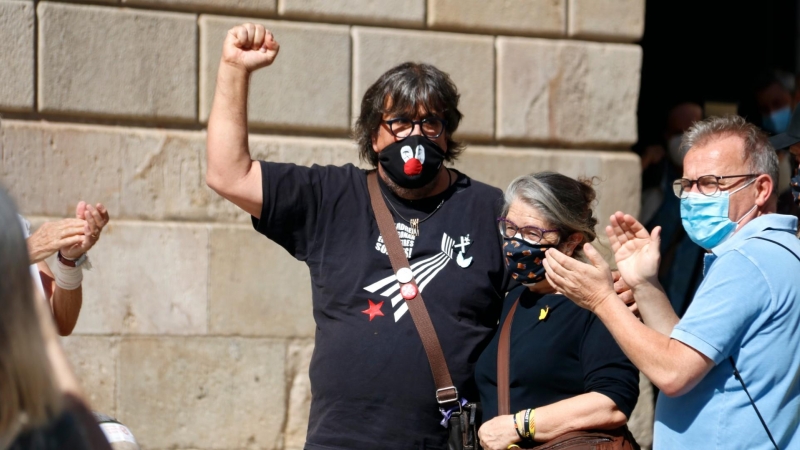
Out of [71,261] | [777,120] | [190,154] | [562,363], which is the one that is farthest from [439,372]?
[777,120]

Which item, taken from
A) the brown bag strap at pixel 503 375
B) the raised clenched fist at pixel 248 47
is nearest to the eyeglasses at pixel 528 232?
the brown bag strap at pixel 503 375

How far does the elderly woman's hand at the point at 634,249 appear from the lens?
294 centimetres

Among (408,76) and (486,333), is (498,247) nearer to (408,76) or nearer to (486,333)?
(486,333)

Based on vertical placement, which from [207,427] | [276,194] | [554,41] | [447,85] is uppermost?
[554,41]

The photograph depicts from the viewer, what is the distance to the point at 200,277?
5316 mm

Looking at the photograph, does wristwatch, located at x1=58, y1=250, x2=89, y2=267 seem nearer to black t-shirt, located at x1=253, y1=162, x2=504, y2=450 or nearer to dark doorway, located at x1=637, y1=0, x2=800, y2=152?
black t-shirt, located at x1=253, y1=162, x2=504, y2=450

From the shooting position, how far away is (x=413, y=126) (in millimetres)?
3727

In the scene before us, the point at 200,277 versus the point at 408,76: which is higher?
the point at 408,76

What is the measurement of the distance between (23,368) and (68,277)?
2.31 metres

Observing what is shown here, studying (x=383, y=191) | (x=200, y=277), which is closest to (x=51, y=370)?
(x=383, y=191)

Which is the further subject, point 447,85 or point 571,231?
point 447,85

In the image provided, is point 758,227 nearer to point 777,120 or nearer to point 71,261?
point 71,261

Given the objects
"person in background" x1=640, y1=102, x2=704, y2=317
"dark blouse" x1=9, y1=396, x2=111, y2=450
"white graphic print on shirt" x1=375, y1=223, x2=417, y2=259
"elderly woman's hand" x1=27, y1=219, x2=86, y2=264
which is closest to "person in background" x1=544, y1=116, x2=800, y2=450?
"white graphic print on shirt" x1=375, y1=223, x2=417, y2=259

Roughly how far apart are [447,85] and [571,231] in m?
0.79
